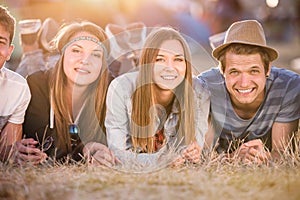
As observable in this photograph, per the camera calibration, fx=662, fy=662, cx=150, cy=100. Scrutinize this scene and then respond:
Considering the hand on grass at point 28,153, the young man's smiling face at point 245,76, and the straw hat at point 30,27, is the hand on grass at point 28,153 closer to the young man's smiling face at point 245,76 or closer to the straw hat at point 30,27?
the young man's smiling face at point 245,76

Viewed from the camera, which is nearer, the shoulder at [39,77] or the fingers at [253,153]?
the fingers at [253,153]

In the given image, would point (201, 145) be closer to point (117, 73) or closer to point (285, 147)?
point (285, 147)

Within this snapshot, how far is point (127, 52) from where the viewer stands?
18.8 feet

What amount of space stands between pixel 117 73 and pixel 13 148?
1.40 m

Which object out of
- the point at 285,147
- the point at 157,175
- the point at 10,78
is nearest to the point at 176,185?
the point at 157,175

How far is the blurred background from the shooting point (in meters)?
7.94

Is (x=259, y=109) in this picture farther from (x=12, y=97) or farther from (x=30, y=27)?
(x=30, y=27)

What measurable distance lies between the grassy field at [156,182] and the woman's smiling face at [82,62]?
654 millimetres

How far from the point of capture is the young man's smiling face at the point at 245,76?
444cm

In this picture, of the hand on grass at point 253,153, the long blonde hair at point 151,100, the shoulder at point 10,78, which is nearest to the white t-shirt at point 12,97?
the shoulder at point 10,78

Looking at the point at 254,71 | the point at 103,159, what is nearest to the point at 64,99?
the point at 103,159

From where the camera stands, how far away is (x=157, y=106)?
4.43 m

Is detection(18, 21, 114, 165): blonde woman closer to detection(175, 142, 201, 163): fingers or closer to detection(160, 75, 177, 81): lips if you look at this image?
detection(160, 75, 177, 81): lips

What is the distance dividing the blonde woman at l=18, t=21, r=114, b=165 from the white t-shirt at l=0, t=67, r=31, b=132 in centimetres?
16
